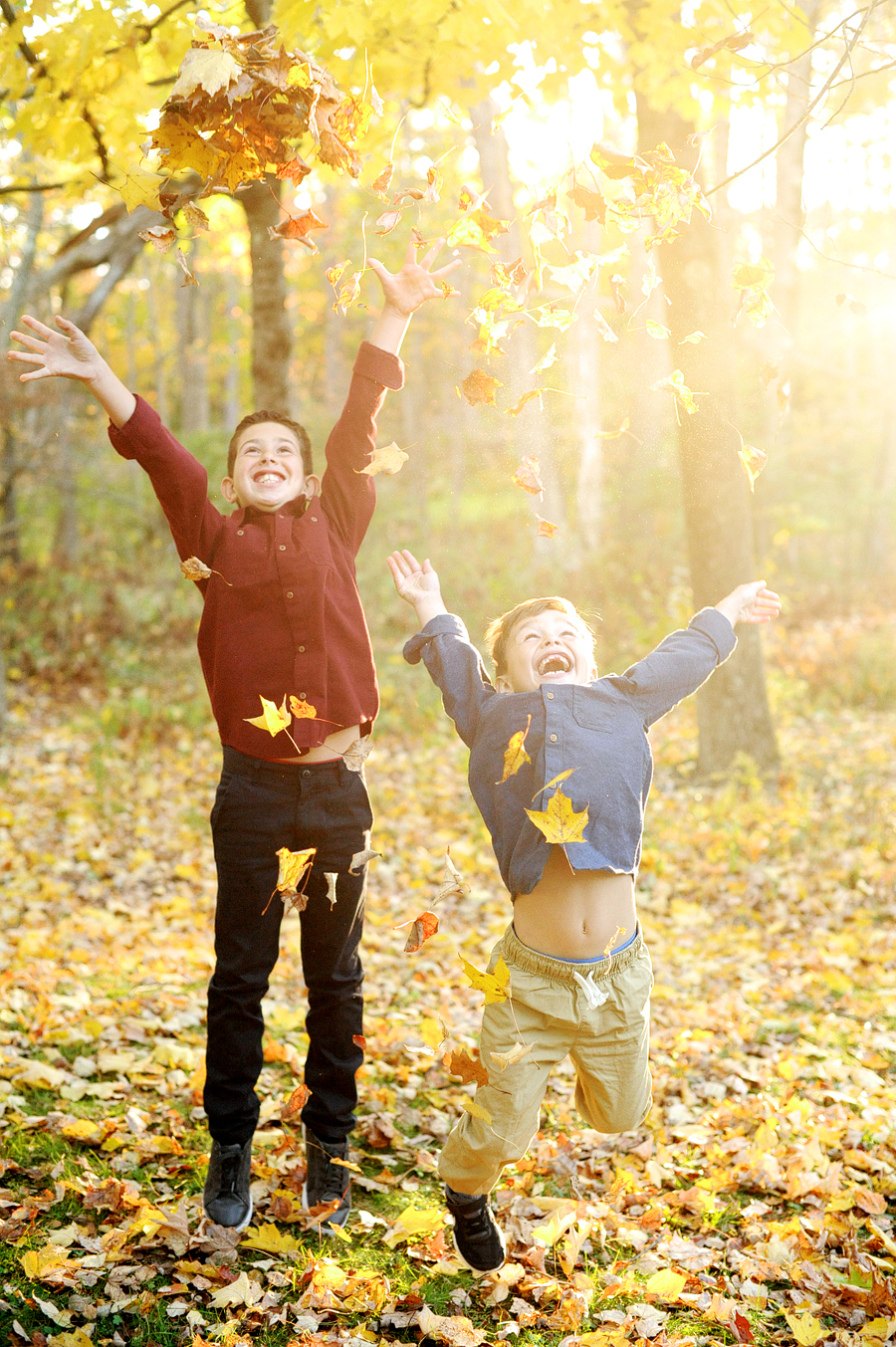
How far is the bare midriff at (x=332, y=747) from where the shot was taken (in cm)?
274

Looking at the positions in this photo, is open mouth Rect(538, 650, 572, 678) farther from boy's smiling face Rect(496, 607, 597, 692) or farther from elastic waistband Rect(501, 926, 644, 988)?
elastic waistband Rect(501, 926, 644, 988)

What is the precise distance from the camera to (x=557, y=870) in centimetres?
251

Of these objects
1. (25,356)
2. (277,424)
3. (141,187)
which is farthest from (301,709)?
(141,187)

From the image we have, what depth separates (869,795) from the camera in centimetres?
692

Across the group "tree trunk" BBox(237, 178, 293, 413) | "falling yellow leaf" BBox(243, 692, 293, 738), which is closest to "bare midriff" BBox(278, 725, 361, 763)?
"falling yellow leaf" BBox(243, 692, 293, 738)

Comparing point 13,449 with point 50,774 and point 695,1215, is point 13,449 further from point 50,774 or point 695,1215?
point 695,1215

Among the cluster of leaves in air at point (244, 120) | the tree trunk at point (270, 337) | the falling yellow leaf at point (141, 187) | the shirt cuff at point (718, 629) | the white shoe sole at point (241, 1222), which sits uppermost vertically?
the tree trunk at point (270, 337)

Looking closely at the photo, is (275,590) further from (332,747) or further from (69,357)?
(69,357)

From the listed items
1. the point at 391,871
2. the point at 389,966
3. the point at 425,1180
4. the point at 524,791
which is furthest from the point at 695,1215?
the point at 391,871

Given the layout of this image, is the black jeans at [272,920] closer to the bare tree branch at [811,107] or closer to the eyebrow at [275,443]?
the eyebrow at [275,443]

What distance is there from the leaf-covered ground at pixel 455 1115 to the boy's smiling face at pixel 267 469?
4.89 feet

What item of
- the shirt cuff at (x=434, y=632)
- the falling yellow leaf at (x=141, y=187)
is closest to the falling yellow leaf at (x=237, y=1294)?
the shirt cuff at (x=434, y=632)

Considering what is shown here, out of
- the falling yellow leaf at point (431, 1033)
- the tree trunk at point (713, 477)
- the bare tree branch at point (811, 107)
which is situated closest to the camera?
the bare tree branch at point (811, 107)

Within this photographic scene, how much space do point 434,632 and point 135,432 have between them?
0.92 meters
